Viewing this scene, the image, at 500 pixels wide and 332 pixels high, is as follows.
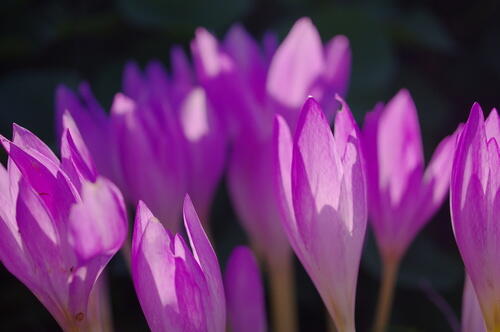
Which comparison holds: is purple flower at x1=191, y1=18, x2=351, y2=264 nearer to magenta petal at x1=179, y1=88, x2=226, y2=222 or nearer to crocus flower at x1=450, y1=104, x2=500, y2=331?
magenta petal at x1=179, y1=88, x2=226, y2=222

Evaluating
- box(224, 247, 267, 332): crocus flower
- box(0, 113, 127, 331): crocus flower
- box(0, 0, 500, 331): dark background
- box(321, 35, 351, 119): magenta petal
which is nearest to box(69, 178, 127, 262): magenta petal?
box(0, 113, 127, 331): crocus flower

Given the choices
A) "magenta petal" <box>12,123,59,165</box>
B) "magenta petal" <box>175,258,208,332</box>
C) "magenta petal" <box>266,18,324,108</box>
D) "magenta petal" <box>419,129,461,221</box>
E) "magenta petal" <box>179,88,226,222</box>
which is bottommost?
"magenta petal" <box>175,258,208,332</box>

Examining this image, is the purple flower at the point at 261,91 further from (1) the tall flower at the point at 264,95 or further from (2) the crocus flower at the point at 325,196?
(2) the crocus flower at the point at 325,196

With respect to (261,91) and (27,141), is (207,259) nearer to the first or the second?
(27,141)

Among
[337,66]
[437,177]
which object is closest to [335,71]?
[337,66]

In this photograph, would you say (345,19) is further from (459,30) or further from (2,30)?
(2,30)

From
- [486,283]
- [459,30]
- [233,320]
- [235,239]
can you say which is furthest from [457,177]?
[459,30]
